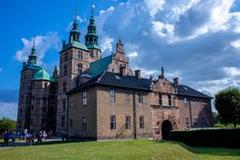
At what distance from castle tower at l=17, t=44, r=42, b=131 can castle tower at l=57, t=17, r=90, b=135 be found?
17.5 metres

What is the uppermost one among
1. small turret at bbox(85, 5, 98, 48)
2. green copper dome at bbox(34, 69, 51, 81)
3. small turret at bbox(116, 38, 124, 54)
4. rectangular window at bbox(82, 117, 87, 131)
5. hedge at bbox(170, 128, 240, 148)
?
small turret at bbox(85, 5, 98, 48)

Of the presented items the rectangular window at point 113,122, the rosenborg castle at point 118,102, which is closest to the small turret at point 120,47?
the rosenborg castle at point 118,102

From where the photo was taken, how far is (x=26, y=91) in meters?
73.1

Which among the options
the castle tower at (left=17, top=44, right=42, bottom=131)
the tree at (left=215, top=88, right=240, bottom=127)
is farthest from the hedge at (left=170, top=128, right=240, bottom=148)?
the castle tower at (left=17, top=44, right=42, bottom=131)

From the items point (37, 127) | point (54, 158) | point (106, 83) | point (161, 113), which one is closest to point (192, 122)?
point (161, 113)

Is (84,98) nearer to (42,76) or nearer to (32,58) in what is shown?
(42,76)

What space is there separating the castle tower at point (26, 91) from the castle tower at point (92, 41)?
19.6m

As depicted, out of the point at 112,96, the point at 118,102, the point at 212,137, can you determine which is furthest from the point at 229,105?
the point at 112,96

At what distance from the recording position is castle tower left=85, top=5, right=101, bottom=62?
6724 centimetres

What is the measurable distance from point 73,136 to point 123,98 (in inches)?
370

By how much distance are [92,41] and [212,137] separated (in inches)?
1845

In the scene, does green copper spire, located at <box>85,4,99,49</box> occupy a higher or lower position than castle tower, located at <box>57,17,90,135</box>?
higher

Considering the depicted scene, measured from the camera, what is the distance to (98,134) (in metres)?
31.1

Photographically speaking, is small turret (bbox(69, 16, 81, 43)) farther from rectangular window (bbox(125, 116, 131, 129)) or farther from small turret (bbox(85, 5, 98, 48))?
rectangular window (bbox(125, 116, 131, 129))
